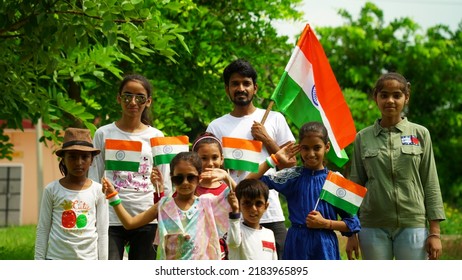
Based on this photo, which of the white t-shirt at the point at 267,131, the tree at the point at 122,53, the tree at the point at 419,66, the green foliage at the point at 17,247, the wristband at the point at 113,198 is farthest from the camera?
the tree at the point at 419,66

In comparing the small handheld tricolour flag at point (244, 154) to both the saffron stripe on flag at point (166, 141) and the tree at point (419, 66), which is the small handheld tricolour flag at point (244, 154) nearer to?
the saffron stripe on flag at point (166, 141)

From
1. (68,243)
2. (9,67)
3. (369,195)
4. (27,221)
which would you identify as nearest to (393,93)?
(369,195)

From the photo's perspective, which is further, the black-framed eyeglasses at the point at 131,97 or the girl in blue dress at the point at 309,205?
the black-framed eyeglasses at the point at 131,97

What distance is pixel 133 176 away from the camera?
5.75 m

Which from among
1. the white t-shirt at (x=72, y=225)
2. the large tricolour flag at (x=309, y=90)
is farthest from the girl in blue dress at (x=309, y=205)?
the white t-shirt at (x=72, y=225)

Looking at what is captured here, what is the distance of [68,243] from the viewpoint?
17.9ft

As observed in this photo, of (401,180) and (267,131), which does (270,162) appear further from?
(401,180)

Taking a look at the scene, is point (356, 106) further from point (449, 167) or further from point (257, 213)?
point (257, 213)

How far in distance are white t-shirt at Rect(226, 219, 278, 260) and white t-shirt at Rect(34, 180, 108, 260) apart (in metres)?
0.84

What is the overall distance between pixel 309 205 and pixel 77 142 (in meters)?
1.47

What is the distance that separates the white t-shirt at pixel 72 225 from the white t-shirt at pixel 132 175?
7.3 inches

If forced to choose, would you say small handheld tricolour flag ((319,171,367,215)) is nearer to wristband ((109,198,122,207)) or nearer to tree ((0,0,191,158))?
wristband ((109,198,122,207))

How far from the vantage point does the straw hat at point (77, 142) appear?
555cm

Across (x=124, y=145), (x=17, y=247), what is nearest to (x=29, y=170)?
(x=17, y=247)
